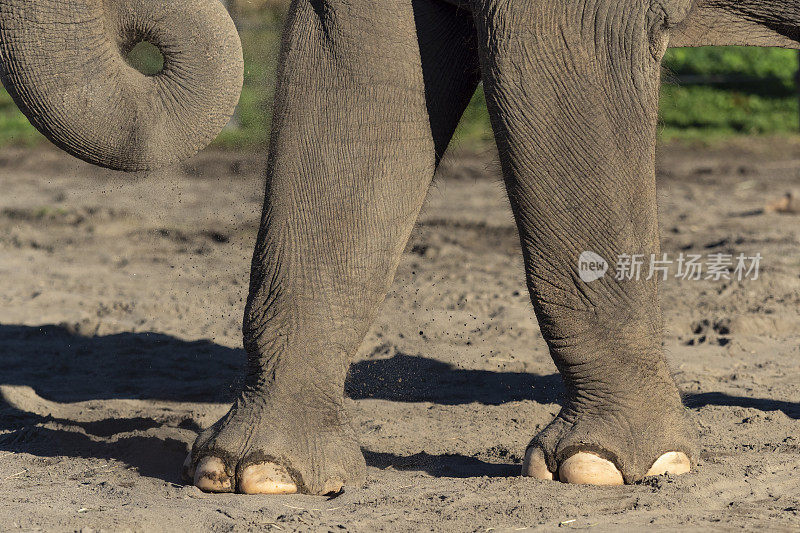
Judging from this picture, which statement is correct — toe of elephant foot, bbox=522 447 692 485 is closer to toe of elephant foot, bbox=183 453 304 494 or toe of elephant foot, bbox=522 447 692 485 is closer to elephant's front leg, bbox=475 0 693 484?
elephant's front leg, bbox=475 0 693 484

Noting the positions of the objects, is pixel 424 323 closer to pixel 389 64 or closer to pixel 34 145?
pixel 389 64

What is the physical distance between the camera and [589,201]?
9.00 feet

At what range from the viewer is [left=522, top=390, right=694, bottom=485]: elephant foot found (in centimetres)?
286

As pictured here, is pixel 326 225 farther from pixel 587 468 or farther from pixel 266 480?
pixel 587 468

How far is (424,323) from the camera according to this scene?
5.01 metres

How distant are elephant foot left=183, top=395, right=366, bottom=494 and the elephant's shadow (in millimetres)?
193

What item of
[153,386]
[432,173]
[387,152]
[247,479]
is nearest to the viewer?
[247,479]

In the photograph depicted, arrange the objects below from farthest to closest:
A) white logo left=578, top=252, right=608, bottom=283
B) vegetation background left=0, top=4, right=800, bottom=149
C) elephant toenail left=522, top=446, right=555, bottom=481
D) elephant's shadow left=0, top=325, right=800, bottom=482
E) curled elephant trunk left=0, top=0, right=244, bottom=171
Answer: vegetation background left=0, top=4, right=800, bottom=149, elephant's shadow left=0, top=325, right=800, bottom=482, elephant toenail left=522, top=446, right=555, bottom=481, white logo left=578, top=252, right=608, bottom=283, curled elephant trunk left=0, top=0, right=244, bottom=171

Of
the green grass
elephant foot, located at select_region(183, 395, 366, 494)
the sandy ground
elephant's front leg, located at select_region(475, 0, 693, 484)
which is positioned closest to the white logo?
elephant's front leg, located at select_region(475, 0, 693, 484)

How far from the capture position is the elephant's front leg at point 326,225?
2.91m

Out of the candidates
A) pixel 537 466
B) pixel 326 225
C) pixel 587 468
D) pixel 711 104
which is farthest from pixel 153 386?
pixel 711 104

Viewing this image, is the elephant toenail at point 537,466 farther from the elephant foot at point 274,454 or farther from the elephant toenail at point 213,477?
the elephant toenail at point 213,477

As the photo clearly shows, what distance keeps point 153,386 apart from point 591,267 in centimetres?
207

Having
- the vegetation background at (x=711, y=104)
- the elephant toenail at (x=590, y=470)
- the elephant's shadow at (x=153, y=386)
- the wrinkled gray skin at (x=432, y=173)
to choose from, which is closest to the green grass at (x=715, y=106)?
the vegetation background at (x=711, y=104)
